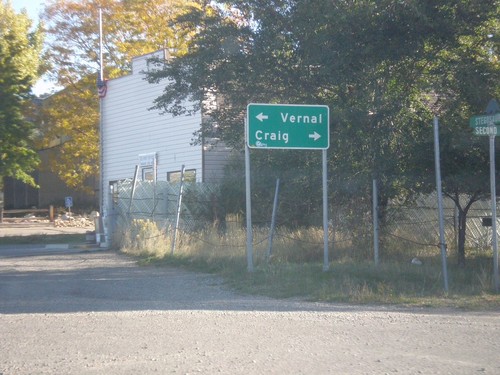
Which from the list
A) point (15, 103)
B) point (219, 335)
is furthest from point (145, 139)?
point (219, 335)

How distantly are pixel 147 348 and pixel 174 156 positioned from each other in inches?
854

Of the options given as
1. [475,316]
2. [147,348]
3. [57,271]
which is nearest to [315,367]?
[147,348]

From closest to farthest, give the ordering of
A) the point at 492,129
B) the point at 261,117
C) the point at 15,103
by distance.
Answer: the point at 492,129 → the point at 261,117 → the point at 15,103

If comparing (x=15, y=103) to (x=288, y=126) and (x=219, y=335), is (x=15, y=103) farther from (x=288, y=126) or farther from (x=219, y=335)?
(x=219, y=335)

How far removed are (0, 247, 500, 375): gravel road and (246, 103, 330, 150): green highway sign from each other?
325 centimetres

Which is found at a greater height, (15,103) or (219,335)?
(15,103)

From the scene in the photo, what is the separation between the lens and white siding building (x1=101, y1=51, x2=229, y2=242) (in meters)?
28.1

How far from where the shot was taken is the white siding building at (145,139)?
28.1 metres

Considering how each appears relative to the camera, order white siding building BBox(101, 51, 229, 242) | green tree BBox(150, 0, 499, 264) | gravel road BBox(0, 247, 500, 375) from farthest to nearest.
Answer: white siding building BBox(101, 51, 229, 242)
green tree BBox(150, 0, 499, 264)
gravel road BBox(0, 247, 500, 375)

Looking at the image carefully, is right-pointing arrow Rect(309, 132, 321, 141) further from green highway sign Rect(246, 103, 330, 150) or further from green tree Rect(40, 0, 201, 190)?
green tree Rect(40, 0, 201, 190)

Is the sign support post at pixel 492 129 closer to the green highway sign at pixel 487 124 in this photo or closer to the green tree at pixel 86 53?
the green highway sign at pixel 487 124

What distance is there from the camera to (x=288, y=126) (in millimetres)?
14766

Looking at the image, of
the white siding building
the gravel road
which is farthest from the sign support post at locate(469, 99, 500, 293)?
the white siding building

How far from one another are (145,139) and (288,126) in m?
17.4
